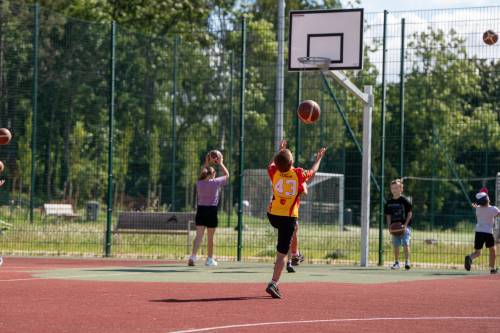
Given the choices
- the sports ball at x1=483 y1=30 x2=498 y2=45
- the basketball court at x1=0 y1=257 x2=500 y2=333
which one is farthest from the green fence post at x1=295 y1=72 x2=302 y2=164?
the sports ball at x1=483 y1=30 x2=498 y2=45

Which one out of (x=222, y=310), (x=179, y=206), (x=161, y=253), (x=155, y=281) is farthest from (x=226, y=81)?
(x=222, y=310)

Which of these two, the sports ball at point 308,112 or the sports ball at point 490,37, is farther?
the sports ball at point 490,37

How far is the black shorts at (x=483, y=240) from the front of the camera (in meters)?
18.0

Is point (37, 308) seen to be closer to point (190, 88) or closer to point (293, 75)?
point (293, 75)

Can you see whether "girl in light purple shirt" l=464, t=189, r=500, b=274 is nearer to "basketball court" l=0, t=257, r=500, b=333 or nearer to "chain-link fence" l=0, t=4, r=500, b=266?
"basketball court" l=0, t=257, r=500, b=333

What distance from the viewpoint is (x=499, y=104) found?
2014cm

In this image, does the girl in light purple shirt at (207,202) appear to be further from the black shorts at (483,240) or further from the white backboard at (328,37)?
the black shorts at (483,240)

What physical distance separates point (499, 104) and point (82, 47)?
12230 millimetres

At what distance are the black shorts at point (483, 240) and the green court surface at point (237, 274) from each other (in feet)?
1.74

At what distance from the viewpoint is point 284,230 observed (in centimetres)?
1234

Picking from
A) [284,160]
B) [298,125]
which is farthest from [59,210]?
[284,160]

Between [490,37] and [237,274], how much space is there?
6763 millimetres

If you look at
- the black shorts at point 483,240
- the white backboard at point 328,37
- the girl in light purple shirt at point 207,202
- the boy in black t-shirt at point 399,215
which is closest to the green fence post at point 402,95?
the white backboard at point 328,37

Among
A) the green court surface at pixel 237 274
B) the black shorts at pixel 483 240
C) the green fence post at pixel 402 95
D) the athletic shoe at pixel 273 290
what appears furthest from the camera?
the green fence post at pixel 402 95
